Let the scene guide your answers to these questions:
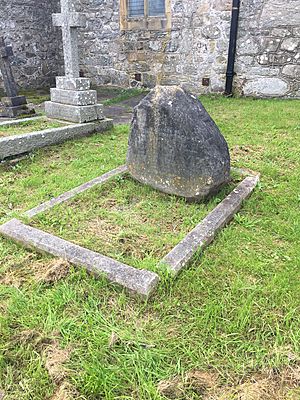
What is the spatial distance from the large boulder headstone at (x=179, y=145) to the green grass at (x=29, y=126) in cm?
227

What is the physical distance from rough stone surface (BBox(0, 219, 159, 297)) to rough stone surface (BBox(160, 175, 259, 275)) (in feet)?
0.66

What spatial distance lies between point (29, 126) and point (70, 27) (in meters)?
1.62

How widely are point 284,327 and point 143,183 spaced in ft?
6.31

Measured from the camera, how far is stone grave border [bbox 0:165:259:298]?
200 cm

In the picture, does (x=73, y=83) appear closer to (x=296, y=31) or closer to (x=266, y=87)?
(x=266, y=87)

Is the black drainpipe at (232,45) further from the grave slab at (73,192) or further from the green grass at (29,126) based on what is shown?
the grave slab at (73,192)

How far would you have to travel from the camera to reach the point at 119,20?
27.5 ft

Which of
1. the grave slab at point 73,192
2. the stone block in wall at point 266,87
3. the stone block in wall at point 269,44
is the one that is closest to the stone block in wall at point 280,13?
the stone block in wall at point 269,44

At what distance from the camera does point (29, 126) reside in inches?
201

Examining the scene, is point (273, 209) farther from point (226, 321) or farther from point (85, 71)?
point (85, 71)

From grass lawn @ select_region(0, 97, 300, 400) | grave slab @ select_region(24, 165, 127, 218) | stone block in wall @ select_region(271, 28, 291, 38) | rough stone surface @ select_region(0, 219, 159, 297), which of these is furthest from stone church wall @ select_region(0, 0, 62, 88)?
rough stone surface @ select_region(0, 219, 159, 297)

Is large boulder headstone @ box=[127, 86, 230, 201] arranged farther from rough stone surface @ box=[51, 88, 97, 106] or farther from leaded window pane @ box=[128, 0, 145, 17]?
leaded window pane @ box=[128, 0, 145, 17]

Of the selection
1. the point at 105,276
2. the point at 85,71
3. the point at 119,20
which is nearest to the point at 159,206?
the point at 105,276

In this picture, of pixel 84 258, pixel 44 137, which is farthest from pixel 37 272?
pixel 44 137
